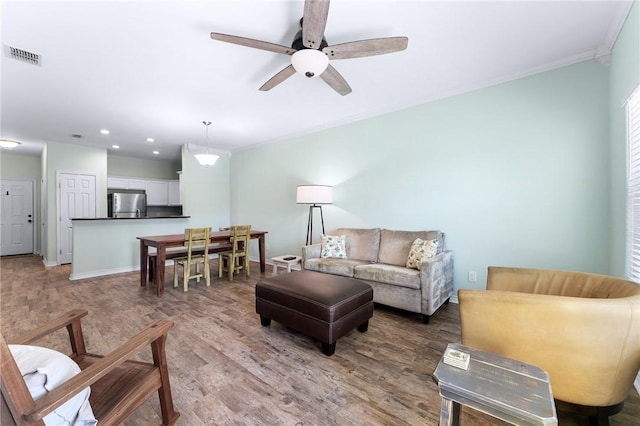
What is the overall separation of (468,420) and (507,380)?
2.19 ft

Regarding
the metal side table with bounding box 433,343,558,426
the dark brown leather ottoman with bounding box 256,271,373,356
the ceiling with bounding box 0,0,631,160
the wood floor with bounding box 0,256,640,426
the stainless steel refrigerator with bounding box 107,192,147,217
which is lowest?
the wood floor with bounding box 0,256,640,426

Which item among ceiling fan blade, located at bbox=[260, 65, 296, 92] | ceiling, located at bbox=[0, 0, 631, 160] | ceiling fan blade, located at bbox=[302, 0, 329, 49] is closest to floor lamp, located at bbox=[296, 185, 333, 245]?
ceiling, located at bbox=[0, 0, 631, 160]

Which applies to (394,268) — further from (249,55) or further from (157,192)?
(157,192)

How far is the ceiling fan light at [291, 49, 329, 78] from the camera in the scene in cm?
193

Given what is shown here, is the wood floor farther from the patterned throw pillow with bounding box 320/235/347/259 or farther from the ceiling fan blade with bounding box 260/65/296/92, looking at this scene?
the ceiling fan blade with bounding box 260/65/296/92

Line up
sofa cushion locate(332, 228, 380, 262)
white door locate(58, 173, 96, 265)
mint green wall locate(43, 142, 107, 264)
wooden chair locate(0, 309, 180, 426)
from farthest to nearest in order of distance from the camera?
white door locate(58, 173, 96, 265) → mint green wall locate(43, 142, 107, 264) → sofa cushion locate(332, 228, 380, 262) → wooden chair locate(0, 309, 180, 426)

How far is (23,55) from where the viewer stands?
2.38 meters

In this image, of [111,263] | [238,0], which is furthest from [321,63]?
[111,263]

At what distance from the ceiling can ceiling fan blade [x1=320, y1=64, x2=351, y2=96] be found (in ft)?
0.78

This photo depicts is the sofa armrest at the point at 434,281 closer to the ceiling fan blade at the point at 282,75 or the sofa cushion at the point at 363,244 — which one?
the sofa cushion at the point at 363,244

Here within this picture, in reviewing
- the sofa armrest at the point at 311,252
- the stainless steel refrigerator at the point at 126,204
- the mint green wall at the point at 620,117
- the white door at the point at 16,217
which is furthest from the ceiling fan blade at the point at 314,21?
the white door at the point at 16,217

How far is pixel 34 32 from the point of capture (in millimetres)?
2090

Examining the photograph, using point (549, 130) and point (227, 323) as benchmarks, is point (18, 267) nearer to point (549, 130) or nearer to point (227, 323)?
point (227, 323)

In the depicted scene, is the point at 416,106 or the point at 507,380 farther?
the point at 416,106
